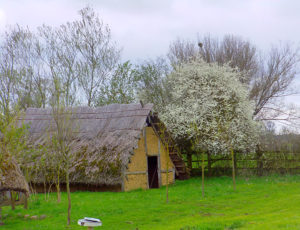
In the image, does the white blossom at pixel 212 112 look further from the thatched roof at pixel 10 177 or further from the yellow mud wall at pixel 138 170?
the thatched roof at pixel 10 177

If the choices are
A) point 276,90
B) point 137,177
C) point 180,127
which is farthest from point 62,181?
point 276,90

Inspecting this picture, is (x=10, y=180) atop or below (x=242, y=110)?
below

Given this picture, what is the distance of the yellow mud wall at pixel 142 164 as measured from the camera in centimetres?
1847

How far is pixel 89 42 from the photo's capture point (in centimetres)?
2953

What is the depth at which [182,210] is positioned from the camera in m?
12.5

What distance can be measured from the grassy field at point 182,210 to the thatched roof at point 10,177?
3.71 feet

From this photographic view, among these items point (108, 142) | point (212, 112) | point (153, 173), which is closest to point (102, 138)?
point (108, 142)

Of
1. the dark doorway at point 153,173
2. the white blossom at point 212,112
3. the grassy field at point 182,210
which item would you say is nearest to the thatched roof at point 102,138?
the grassy field at point 182,210

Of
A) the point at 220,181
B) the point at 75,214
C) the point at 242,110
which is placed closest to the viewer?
the point at 75,214

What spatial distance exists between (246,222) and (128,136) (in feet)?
32.4

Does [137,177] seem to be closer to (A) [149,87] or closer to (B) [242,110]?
(B) [242,110]

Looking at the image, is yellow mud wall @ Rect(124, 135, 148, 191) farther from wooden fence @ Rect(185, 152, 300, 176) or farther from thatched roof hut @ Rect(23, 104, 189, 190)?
wooden fence @ Rect(185, 152, 300, 176)

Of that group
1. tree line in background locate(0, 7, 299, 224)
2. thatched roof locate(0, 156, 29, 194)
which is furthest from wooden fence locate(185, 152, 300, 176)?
thatched roof locate(0, 156, 29, 194)

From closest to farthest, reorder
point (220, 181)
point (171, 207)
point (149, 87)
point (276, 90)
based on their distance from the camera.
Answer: point (171, 207) < point (220, 181) < point (276, 90) < point (149, 87)
